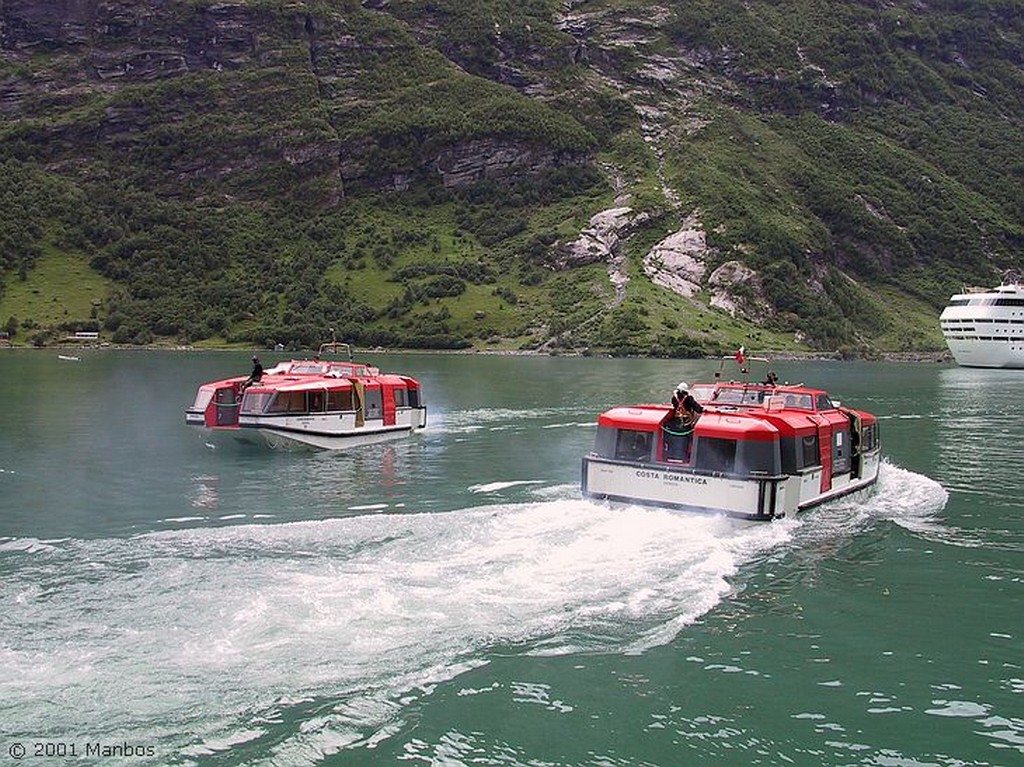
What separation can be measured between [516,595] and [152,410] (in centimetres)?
5930

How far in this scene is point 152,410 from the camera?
7650 cm

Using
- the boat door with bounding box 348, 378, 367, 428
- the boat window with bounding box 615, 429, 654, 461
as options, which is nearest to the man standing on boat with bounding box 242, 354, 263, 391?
the boat door with bounding box 348, 378, 367, 428

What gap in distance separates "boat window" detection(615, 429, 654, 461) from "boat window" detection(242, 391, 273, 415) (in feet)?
83.4

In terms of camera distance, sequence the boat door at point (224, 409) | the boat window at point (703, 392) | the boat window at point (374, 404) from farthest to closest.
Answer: the boat window at point (374, 404) → the boat door at point (224, 409) → the boat window at point (703, 392)

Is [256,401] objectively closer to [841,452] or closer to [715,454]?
[715,454]

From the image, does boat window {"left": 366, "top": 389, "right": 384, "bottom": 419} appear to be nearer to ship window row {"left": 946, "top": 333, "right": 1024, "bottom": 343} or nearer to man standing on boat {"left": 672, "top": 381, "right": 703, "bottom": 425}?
man standing on boat {"left": 672, "top": 381, "right": 703, "bottom": 425}

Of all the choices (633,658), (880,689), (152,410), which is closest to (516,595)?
(633,658)

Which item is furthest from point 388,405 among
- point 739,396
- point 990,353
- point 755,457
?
point 990,353

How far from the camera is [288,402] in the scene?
2157 inches

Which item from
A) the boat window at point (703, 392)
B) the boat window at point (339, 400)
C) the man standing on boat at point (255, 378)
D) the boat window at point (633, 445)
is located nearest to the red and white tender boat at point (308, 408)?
the boat window at point (339, 400)

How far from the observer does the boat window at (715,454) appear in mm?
32625

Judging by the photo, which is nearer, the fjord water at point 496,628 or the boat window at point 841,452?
the fjord water at point 496,628

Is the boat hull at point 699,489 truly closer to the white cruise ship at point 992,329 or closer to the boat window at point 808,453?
the boat window at point 808,453

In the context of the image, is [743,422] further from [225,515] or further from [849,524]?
[225,515]
